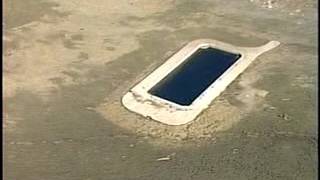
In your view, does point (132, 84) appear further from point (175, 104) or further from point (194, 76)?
point (194, 76)

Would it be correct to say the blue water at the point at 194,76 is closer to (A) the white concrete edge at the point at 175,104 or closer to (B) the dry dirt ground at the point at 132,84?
(A) the white concrete edge at the point at 175,104

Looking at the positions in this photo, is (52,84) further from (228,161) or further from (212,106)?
(228,161)

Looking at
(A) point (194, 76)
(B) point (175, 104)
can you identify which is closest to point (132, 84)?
(B) point (175, 104)

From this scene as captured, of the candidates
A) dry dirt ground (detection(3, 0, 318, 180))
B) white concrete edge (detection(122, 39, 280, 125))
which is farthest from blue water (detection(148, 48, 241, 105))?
dry dirt ground (detection(3, 0, 318, 180))

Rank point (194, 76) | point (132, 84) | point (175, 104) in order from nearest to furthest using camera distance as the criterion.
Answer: point (175, 104) < point (132, 84) < point (194, 76)

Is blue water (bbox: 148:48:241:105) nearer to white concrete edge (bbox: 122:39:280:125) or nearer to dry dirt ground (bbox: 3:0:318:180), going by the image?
white concrete edge (bbox: 122:39:280:125)

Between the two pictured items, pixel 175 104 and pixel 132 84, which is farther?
pixel 132 84

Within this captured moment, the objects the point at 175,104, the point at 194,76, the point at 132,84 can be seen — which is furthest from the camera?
the point at 194,76

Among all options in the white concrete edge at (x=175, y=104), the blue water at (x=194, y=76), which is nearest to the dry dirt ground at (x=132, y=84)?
the white concrete edge at (x=175, y=104)
